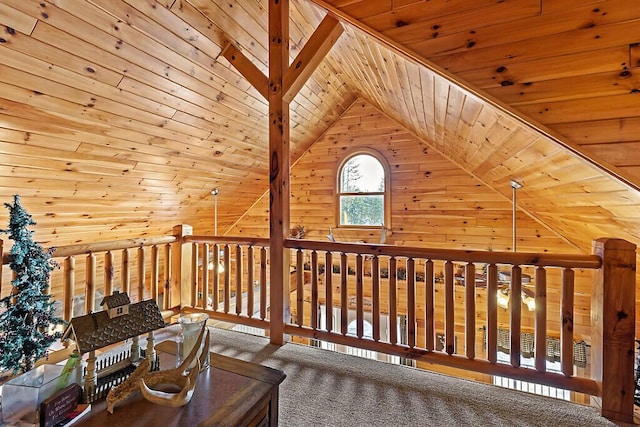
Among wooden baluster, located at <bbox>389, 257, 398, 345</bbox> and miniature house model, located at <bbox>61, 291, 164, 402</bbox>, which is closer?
miniature house model, located at <bbox>61, 291, 164, 402</bbox>

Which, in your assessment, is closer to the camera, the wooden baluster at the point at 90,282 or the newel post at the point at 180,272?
the wooden baluster at the point at 90,282

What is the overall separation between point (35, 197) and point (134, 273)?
7.86ft

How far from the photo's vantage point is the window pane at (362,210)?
5.09 meters

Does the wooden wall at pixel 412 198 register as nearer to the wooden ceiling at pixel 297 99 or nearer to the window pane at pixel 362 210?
the window pane at pixel 362 210

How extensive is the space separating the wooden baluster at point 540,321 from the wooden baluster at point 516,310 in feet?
0.31

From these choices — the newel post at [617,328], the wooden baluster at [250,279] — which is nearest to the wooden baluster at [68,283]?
the wooden baluster at [250,279]

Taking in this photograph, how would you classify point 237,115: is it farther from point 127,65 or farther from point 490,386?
point 490,386

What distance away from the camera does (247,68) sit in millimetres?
2645

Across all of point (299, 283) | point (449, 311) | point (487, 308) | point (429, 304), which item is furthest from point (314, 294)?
point (487, 308)

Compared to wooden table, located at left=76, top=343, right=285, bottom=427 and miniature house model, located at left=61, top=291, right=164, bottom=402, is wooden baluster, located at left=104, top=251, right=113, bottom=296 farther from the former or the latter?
wooden table, located at left=76, top=343, right=285, bottom=427

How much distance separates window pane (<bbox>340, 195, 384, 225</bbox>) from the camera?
5.09 meters

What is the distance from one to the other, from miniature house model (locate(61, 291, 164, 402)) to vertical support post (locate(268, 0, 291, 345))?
4.34 ft

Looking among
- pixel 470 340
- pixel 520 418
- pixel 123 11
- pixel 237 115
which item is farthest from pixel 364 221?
pixel 123 11

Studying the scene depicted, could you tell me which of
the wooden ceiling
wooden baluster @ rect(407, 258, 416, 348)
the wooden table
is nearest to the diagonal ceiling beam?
the wooden ceiling
